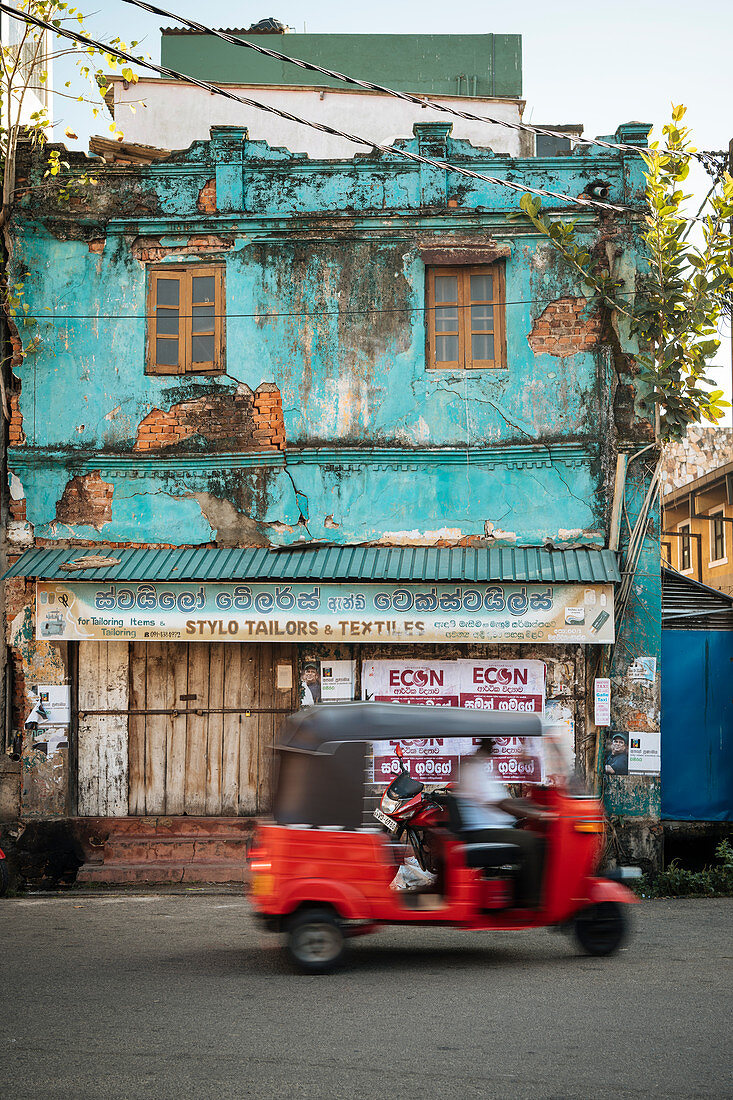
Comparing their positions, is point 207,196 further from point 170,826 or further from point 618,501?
point 170,826

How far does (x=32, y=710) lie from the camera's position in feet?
41.3

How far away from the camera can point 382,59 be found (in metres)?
18.9

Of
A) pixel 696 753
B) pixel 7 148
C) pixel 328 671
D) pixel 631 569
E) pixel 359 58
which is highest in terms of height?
pixel 359 58

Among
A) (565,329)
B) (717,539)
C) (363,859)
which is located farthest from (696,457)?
(363,859)

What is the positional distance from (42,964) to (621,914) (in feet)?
13.4

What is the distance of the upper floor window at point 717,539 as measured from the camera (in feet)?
83.1

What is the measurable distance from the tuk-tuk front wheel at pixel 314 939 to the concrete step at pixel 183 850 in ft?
15.9

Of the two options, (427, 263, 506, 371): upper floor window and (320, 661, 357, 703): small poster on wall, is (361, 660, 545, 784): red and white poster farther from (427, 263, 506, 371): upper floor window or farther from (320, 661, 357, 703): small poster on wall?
(427, 263, 506, 371): upper floor window

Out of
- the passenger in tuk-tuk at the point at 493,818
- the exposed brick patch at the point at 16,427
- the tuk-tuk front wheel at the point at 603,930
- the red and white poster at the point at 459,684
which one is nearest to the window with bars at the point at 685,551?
the red and white poster at the point at 459,684

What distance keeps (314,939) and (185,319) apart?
25.2 feet

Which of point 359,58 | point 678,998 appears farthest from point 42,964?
point 359,58

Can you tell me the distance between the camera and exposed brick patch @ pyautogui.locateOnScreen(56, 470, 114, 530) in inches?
501

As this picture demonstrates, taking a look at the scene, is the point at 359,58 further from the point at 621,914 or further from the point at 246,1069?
the point at 246,1069

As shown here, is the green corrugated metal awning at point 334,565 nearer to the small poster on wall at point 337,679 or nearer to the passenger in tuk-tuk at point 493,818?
the small poster on wall at point 337,679
